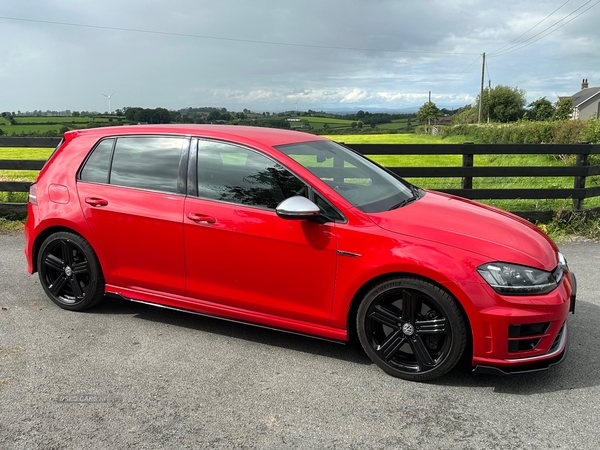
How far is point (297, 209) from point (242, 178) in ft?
2.22

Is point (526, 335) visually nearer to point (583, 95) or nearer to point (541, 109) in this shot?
point (541, 109)

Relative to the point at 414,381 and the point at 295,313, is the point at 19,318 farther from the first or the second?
the point at 414,381

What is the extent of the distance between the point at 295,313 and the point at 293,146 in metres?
1.32

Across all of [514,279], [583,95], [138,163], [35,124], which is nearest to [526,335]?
[514,279]

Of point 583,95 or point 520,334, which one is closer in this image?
point 520,334

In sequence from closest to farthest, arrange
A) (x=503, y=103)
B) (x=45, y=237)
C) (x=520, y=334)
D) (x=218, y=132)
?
(x=520, y=334) → (x=218, y=132) → (x=45, y=237) → (x=503, y=103)

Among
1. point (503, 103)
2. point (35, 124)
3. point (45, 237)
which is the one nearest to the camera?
point (45, 237)

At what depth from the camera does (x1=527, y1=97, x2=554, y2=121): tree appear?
78463 millimetres

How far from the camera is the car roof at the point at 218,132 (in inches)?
161

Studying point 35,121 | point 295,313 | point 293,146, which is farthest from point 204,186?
point 35,121

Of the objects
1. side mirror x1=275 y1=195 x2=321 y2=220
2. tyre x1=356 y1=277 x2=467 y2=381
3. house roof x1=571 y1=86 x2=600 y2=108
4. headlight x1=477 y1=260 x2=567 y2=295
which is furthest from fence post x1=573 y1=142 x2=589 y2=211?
house roof x1=571 y1=86 x2=600 y2=108

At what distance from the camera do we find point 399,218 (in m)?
3.58

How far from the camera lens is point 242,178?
3939 millimetres

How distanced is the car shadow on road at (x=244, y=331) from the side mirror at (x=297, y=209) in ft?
3.40
